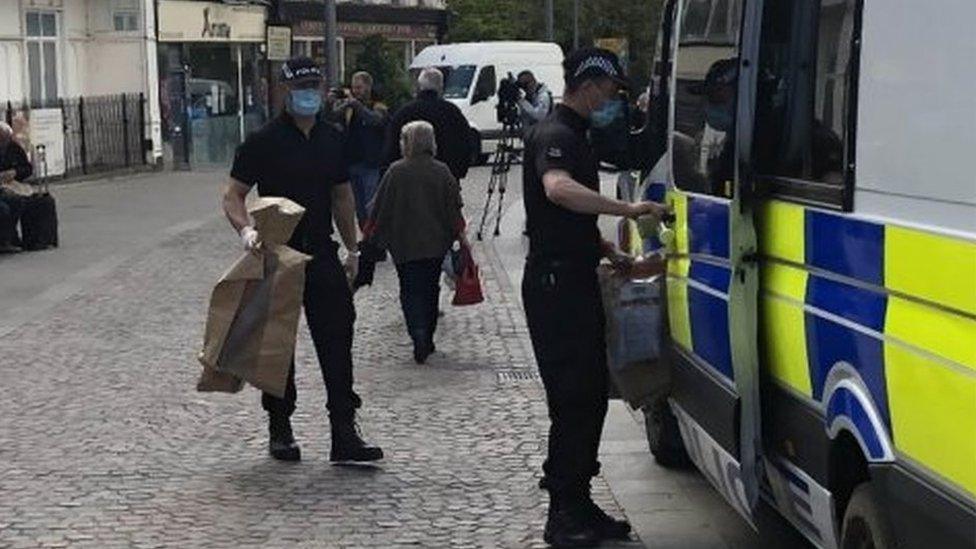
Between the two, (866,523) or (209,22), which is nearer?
(866,523)

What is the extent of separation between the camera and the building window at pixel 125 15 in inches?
1423

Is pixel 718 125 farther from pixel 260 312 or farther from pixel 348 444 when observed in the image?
pixel 348 444

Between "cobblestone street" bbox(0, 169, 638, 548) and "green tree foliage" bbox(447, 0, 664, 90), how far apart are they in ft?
149

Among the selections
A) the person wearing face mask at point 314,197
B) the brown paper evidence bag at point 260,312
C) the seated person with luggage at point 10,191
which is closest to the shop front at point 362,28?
the seated person with luggage at point 10,191

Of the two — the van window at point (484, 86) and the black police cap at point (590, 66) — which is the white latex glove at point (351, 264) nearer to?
the black police cap at point (590, 66)

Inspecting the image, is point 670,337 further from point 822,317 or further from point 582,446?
point 822,317

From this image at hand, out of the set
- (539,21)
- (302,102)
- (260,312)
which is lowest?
(260,312)

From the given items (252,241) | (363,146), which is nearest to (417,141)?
(252,241)

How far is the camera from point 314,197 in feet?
26.6

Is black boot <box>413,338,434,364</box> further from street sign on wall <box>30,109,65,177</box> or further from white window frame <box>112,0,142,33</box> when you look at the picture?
white window frame <box>112,0,142,33</box>

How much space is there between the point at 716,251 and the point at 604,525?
1.42 metres

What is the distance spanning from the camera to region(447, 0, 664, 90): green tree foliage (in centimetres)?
5809

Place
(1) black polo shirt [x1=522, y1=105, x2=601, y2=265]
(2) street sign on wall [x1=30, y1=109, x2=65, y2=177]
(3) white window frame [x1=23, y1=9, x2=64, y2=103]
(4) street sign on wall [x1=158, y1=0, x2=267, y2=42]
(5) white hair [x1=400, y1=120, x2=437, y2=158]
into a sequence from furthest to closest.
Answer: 1. (4) street sign on wall [x1=158, y1=0, x2=267, y2=42]
2. (3) white window frame [x1=23, y1=9, x2=64, y2=103]
3. (2) street sign on wall [x1=30, y1=109, x2=65, y2=177]
4. (5) white hair [x1=400, y1=120, x2=437, y2=158]
5. (1) black polo shirt [x1=522, y1=105, x2=601, y2=265]

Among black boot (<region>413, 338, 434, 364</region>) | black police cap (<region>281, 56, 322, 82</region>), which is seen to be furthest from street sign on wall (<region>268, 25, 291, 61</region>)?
black police cap (<region>281, 56, 322, 82</region>)
